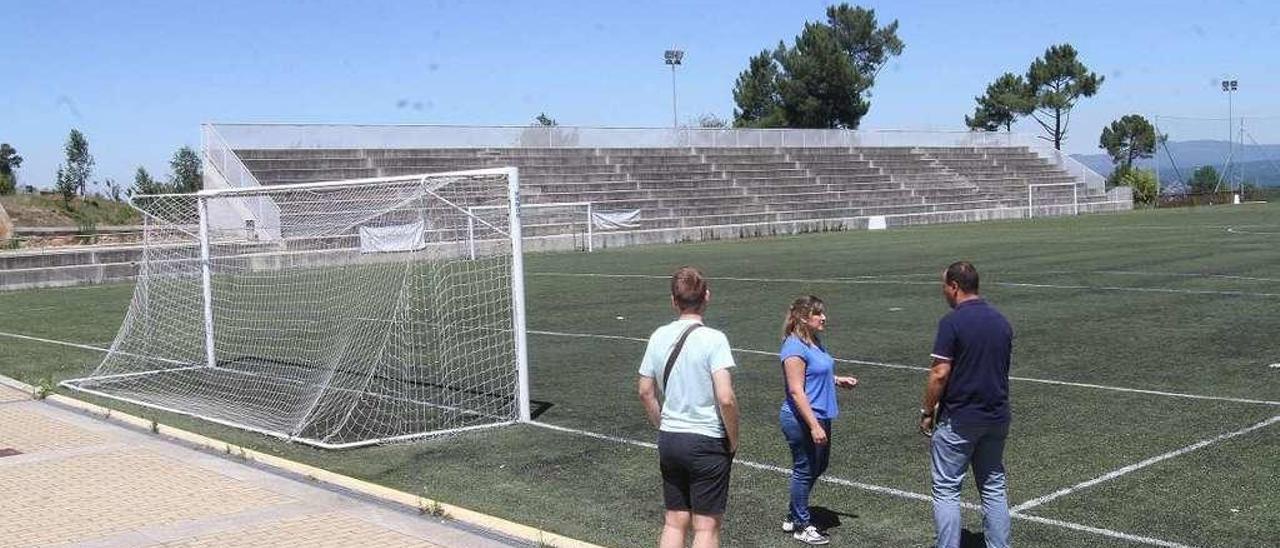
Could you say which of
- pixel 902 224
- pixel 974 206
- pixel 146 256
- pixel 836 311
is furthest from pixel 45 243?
pixel 974 206

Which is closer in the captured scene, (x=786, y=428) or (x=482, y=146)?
(x=786, y=428)

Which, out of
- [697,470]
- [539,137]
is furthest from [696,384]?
[539,137]

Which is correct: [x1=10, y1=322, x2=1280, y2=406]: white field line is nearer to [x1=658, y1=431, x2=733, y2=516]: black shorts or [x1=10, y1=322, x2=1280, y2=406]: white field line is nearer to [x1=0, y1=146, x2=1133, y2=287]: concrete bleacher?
[x1=658, y1=431, x2=733, y2=516]: black shorts

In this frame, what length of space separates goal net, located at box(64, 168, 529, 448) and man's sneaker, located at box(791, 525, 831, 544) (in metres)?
3.99

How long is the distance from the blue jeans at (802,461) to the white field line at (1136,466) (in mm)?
1280

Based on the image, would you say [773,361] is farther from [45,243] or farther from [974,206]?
[974,206]

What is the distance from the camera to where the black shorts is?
5172 mm

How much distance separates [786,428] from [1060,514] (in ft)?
5.42

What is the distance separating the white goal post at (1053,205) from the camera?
2147 inches

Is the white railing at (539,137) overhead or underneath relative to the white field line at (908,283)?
overhead

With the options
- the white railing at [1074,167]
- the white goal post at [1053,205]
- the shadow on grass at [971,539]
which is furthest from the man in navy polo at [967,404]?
the white railing at [1074,167]

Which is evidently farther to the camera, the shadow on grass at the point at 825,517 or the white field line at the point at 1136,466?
the white field line at the point at 1136,466

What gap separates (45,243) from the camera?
33500 mm

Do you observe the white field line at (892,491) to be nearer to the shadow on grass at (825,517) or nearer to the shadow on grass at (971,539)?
the shadow on grass at (971,539)
